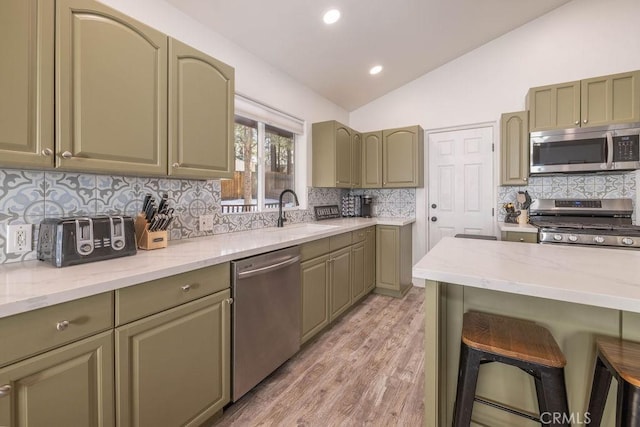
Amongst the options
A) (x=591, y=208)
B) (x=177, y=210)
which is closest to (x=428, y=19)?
(x=591, y=208)

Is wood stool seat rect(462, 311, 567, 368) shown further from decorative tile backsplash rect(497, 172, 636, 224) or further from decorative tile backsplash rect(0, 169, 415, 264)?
decorative tile backsplash rect(497, 172, 636, 224)

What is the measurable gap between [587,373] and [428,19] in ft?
9.61

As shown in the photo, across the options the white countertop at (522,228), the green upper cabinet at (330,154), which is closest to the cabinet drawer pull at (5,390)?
the green upper cabinet at (330,154)

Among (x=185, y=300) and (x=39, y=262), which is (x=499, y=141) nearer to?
(x=185, y=300)

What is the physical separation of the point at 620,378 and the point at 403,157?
3098 millimetres

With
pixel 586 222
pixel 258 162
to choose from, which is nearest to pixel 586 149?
pixel 586 222

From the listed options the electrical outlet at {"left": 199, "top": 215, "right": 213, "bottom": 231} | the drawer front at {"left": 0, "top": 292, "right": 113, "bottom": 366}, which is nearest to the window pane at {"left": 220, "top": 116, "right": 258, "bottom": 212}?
the electrical outlet at {"left": 199, "top": 215, "right": 213, "bottom": 231}

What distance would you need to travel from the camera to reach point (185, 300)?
1.31m

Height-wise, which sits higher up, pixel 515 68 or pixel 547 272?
pixel 515 68

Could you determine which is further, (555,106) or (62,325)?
(555,106)

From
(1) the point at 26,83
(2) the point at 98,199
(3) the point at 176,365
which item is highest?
(1) the point at 26,83

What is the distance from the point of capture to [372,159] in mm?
3885

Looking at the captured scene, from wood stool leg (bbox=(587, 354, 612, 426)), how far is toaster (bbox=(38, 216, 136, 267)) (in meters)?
2.00

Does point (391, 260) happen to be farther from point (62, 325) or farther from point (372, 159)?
point (62, 325)
